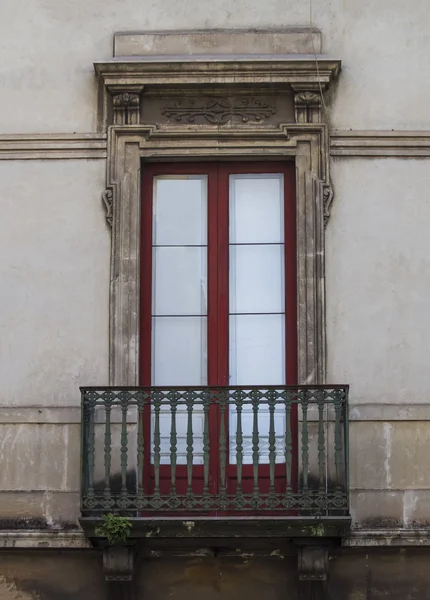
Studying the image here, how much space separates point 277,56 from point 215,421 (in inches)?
115

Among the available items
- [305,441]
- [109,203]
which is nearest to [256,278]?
[109,203]

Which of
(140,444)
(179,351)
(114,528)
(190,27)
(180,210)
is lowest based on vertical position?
(114,528)

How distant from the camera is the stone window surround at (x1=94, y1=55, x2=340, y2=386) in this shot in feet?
38.1

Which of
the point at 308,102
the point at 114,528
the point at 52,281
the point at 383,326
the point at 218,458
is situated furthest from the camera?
the point at 308,102

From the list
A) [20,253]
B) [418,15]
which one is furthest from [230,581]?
[418,15]

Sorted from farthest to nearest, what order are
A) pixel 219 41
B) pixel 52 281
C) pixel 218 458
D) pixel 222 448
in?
1. pixel 219 41
2. pixel 52 281
3. pixel 218 458
4. pixel 222 448

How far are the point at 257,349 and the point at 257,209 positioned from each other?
114 centimetres

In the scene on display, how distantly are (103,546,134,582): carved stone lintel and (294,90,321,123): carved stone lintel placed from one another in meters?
3.64

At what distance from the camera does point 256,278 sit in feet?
39.0

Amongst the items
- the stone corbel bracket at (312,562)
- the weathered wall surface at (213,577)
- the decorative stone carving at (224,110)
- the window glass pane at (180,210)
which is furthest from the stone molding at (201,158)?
the weathered wall surface at (213,577)

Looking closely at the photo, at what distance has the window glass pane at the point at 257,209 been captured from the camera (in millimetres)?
11945

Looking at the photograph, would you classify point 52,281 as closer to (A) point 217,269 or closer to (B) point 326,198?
(A) point 217,269

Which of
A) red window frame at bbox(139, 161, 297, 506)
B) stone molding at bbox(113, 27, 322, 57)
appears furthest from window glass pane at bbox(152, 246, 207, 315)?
stone molding at bbox(113, 27, 322, 57)

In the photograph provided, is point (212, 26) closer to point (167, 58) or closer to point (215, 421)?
point (167, 58)
